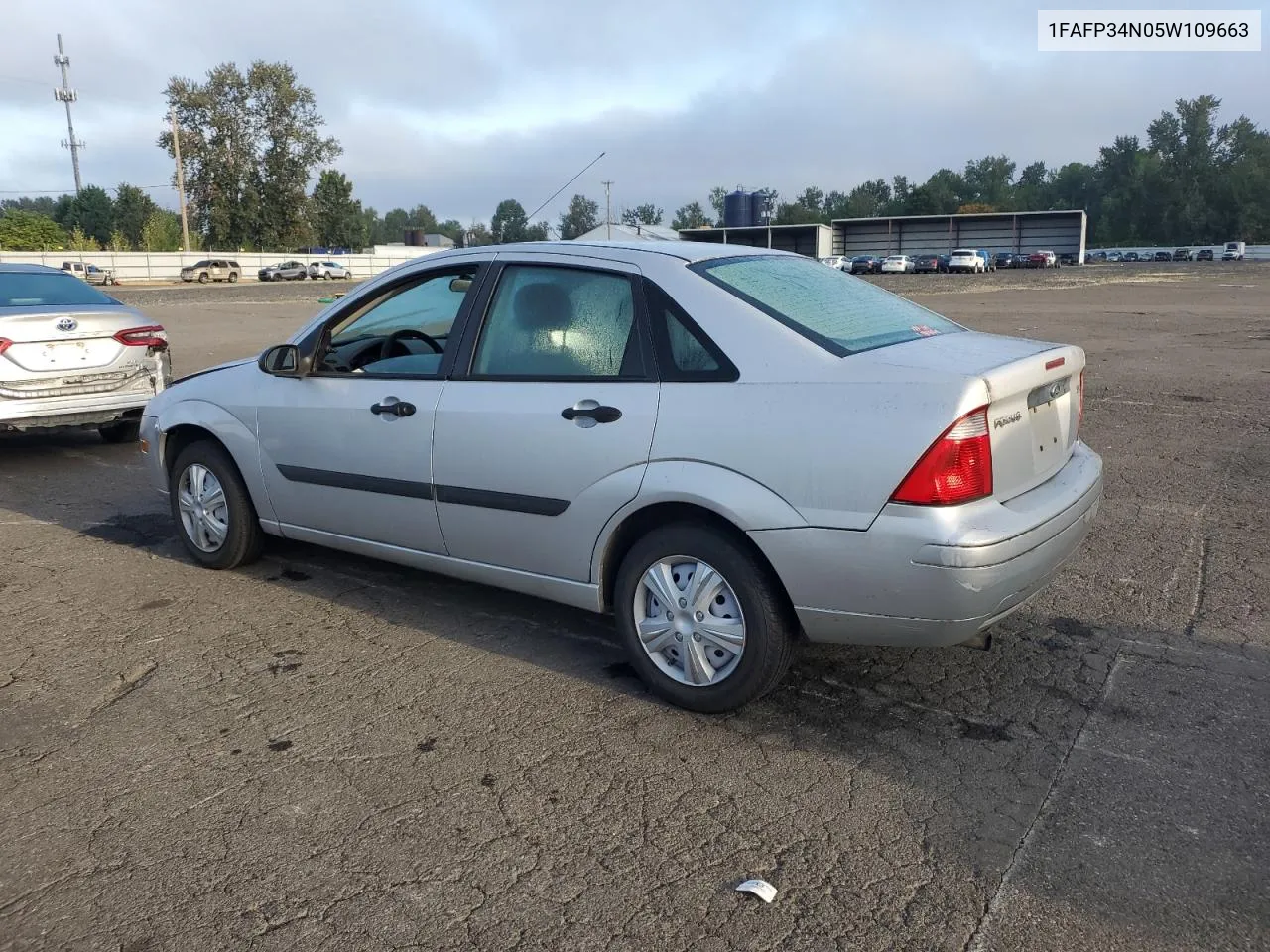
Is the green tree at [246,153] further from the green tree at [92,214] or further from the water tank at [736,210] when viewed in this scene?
the water tank at [736,210]

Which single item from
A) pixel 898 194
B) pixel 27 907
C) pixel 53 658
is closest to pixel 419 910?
pixel 27 907

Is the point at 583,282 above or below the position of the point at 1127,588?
above

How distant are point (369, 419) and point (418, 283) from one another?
27.6 inches

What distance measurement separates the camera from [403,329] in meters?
5.19

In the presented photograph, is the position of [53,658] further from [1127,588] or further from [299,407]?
[1127,588]

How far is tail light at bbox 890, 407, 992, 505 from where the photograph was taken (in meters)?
3.20

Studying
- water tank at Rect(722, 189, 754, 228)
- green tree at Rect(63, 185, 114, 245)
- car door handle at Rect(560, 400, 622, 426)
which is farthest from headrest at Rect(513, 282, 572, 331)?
green tree at Rect(63, 185, 114, 245)

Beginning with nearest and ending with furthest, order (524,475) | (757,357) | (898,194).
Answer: (757,357) → (524,475) → (898,194)

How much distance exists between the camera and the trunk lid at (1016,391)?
337cm

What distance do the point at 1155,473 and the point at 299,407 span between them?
18.5 ft

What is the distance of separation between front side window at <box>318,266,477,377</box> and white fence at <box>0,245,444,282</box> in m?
54.2

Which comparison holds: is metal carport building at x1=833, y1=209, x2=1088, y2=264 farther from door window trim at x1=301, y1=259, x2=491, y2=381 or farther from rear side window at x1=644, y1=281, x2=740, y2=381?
rear side window at x1=644, y1=281, x2=740, y2=381

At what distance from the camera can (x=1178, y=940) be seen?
2.51 meters

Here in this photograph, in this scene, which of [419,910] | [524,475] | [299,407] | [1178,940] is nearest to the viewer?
[1178,940]
